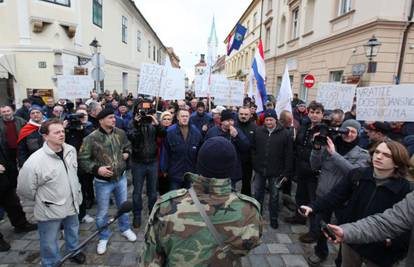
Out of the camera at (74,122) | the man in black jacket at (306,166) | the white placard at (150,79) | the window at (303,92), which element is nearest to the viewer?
the camera at (74,122)

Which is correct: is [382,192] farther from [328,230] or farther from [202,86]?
[202,86]

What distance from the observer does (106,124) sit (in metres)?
3.43

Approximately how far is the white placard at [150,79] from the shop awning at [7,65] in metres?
7.59

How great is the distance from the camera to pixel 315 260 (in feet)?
11.1

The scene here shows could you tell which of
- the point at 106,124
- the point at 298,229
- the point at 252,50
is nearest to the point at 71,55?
the point at 106,124

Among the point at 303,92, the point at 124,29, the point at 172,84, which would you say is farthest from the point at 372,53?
the point at 124,29

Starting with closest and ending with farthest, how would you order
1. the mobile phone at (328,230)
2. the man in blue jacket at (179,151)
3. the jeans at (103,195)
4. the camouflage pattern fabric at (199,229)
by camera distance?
the camouflage pattern fabric at (199,229) < the mobile phone at (328,230) < the jeans at (103,195) < the man in blue jacket at (179,151)

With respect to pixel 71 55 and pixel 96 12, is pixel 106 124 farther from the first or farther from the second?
pixel 96 12

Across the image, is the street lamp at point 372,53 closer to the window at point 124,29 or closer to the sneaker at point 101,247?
the sneaker at point 101,247

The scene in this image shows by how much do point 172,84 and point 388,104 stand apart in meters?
4.14

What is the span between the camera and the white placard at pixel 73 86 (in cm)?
663

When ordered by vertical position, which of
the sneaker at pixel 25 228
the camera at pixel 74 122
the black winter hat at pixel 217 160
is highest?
the black winter hat at pixel 217 160

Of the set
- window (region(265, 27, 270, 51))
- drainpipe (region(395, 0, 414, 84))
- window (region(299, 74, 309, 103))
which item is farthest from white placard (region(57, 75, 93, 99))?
window (region(265, 27, 270, 51))

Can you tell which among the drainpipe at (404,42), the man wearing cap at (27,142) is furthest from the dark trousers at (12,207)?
the drainpipe at (404,42)
